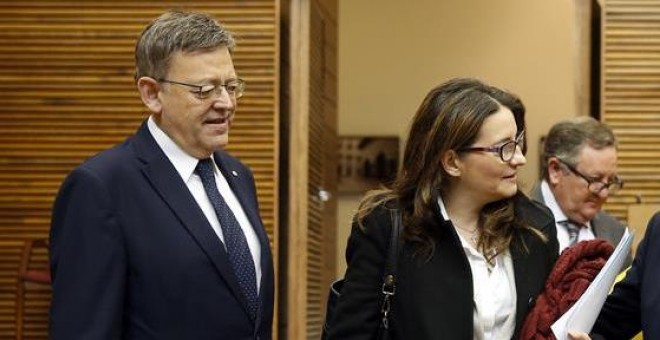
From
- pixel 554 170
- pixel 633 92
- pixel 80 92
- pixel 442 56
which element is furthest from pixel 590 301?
pixel 442 56

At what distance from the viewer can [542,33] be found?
526 inches

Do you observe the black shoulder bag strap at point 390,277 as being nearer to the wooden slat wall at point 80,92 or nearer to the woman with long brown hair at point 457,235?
the woman with long brown hair at point 457,235

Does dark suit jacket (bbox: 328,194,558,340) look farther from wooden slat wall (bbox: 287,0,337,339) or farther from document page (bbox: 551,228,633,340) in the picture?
wooden slat wall (bbox: 287,0,337,339)

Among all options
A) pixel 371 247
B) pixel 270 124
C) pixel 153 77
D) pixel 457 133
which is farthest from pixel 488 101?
pixel 270 124

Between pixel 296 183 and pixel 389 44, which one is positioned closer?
pixel 296 183

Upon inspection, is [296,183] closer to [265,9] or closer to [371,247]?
[265,9]

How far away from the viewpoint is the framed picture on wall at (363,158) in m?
13.7

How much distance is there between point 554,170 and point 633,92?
2.05 metres

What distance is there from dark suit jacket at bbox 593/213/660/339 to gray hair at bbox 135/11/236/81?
4.59ft

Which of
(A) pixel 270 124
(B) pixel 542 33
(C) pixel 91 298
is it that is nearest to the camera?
(C) pixel 91 298

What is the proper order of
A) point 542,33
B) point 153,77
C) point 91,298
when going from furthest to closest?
point 542,33 < point 153,77 < point 91,298

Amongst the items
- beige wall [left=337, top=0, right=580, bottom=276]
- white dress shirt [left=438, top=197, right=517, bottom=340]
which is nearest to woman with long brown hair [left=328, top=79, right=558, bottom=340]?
white dress shirt [left=438, top=197, right=517, bottom=340]

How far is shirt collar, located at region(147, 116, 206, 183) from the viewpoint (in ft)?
14.4

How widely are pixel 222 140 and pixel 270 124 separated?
3867 mm
